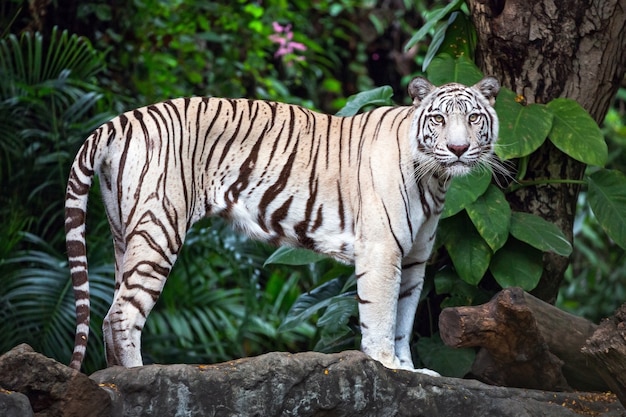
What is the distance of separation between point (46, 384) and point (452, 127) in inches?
87.0

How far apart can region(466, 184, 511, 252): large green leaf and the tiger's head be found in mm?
918

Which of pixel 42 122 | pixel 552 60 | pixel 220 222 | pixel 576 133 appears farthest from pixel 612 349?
pixel 42 122

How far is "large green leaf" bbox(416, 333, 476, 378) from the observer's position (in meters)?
5.43

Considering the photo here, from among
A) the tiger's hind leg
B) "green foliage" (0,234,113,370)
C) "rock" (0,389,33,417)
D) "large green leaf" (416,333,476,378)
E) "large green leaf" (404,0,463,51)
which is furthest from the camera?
"green foliage" (0,234,113,370)

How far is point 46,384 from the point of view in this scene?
3.42 metres

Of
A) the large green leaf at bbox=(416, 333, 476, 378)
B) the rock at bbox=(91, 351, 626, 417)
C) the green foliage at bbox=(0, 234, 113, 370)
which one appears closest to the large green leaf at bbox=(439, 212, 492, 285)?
the large green leaf at bbox=(416, 333, 476, 378)

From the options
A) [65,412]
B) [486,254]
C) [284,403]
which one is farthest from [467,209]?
[65,412]

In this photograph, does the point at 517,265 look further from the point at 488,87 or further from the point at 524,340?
the point at 488,87

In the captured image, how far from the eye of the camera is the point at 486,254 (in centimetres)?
570

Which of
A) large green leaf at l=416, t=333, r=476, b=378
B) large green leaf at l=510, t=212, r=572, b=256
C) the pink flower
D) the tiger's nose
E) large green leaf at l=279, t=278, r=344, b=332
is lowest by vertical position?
large green leaf at l=416, t=333, r=476, b=378

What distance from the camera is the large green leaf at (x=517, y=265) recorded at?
18.6 ft

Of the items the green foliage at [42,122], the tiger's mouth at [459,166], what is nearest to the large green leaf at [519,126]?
the tiger's mouth at [459,166]

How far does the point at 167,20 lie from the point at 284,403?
663 cm

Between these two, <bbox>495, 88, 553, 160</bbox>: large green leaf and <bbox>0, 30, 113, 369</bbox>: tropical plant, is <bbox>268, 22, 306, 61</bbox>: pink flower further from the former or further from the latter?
<bbox>495, 88, 553, 160</bbox>: large green leaf
